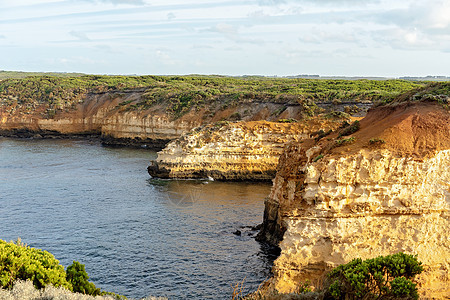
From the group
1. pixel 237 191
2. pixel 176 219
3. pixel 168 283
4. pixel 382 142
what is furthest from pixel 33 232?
pixel 382 142

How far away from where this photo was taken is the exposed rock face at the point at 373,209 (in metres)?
23.1

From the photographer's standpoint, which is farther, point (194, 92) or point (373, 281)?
point (194, 92)

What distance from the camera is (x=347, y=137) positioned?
26453 mm

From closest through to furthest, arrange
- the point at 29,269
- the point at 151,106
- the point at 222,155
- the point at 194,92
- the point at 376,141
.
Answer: the point at 29,269 → the point at 376,141 → the point at 222,155 → the point at 151,106 → the point at 194,92

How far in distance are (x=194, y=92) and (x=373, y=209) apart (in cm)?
7811

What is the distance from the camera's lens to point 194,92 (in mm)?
99188

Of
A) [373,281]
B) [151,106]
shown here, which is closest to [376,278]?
[373,281]

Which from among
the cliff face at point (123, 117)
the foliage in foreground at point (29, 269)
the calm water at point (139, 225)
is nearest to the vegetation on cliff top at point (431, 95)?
the calm water at point (139, 225)

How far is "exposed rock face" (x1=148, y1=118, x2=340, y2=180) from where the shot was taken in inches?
2229

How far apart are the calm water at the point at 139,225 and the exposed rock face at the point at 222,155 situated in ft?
6.84

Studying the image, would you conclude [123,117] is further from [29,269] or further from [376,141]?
[29,269]

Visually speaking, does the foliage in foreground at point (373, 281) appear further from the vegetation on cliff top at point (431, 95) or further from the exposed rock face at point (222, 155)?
the exposed rock face at point (222, 155)

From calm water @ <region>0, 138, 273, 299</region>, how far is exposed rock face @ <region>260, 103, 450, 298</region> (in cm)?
503

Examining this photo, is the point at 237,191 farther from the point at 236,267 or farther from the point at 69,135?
the point at 69,135
